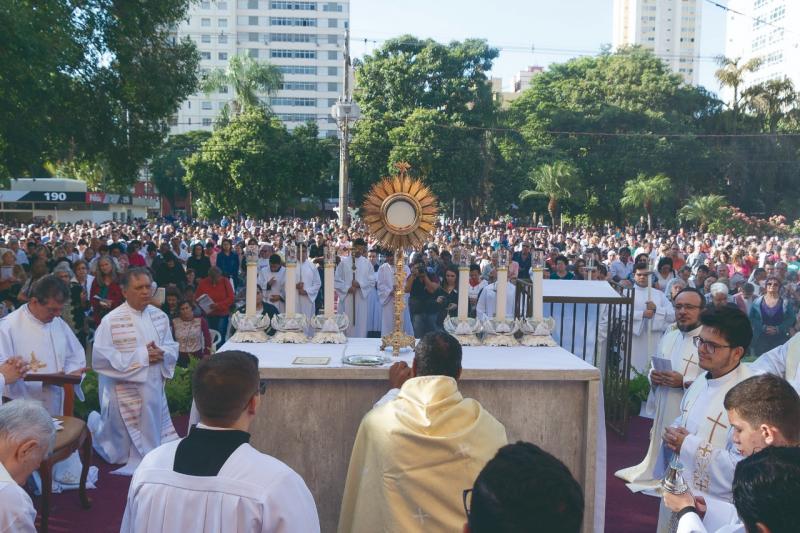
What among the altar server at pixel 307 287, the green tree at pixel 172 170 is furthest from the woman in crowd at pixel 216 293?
the green tree at pixel 172 170

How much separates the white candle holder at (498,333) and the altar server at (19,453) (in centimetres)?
270

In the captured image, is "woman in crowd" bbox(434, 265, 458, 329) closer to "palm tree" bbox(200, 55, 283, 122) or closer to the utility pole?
the utility pole

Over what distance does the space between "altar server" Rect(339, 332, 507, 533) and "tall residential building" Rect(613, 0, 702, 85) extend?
505ft

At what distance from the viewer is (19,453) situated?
301 cm

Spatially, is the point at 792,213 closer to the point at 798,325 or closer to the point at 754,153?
the point at 754,153

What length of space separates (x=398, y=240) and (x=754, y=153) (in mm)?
47122

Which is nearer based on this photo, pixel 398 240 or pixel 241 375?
pixel 241 375

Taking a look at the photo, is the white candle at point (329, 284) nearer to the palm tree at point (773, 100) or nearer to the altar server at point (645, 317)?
the altar server at point (645, 317)

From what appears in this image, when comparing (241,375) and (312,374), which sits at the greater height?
(241,375)

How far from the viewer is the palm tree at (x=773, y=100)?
47.8m

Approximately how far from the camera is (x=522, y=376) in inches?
167

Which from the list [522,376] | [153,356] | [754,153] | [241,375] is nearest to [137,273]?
[153,356]

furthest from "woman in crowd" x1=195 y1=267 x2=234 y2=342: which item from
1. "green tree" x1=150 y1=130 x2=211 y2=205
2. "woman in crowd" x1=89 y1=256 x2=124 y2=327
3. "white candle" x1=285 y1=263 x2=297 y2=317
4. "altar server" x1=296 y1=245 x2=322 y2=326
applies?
"green tree" x1=150 y1=130 x2=211 y2=205

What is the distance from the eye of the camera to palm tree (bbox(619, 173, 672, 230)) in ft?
135
